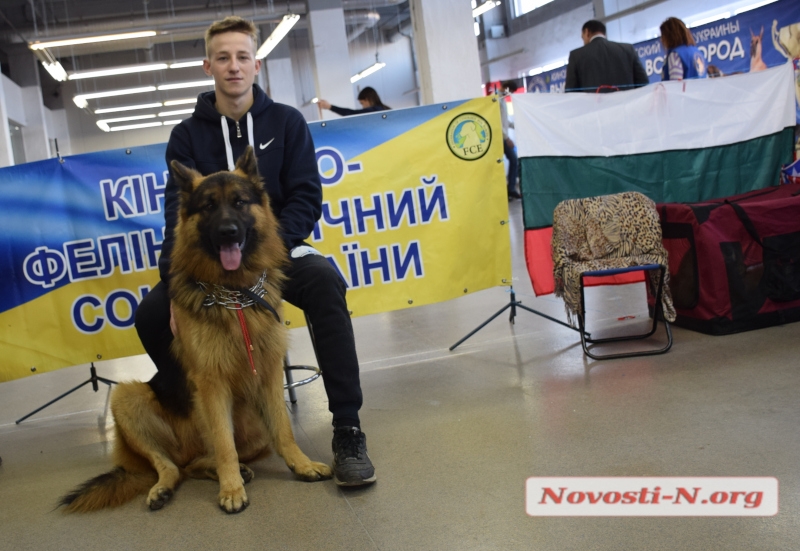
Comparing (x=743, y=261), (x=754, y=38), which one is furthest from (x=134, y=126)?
(x=743, y=261)

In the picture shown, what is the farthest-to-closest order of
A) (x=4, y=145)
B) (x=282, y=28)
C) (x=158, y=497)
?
1. (x=282, y=28)
2. (x=4, y=145)
3. (x=158, y=497)

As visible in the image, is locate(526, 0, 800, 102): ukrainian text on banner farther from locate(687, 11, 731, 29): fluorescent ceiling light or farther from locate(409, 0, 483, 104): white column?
locate(409, 0, 483, 104): white column

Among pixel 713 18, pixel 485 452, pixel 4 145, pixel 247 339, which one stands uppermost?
pixel 713 18

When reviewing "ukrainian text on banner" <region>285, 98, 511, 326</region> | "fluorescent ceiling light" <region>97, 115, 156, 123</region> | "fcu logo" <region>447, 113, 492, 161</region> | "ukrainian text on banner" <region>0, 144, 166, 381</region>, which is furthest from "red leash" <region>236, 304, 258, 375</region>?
"fluorescent ceiling light" <region>97, 115, 156, 123</region>

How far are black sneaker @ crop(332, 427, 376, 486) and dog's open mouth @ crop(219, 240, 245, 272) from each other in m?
0.72

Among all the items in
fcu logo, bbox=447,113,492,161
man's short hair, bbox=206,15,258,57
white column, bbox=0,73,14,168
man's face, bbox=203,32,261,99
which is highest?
white column, bbox=0,73,14,168

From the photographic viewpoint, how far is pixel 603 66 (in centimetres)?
550

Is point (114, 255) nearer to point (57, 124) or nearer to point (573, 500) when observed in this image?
point (573, 500)

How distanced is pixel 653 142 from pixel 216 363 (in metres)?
3.65

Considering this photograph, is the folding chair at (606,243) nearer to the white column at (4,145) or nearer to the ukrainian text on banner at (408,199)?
the ukrainian text on banner at (408,199)

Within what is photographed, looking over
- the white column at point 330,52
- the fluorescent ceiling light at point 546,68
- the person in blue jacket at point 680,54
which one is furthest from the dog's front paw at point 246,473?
the fluorescent ceiling light at point 546,68

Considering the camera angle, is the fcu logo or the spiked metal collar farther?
the fcu logo

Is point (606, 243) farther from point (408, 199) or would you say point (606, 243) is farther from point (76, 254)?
point (76, 254)

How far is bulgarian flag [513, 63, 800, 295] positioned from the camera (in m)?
4.53
